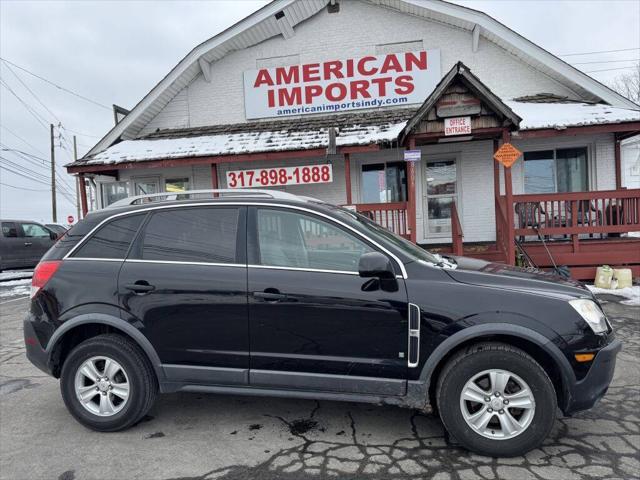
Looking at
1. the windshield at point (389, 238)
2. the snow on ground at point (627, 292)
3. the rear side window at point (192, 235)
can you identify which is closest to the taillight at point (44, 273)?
the rear side window at point (192, 235)

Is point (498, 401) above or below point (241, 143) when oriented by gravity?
below

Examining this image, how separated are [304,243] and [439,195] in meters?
8.85

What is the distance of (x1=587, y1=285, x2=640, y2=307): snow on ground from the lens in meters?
7.49

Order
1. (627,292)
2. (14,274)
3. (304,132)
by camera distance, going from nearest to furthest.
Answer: (627,292), (304,132), (14,274)

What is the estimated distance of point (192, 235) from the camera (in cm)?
351

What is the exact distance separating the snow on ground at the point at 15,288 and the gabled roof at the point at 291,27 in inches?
158

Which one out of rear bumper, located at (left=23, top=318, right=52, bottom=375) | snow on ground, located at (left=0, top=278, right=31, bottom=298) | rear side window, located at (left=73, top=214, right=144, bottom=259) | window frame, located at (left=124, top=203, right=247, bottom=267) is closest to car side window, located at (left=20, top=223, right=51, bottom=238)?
snow on ground, located at (left=0, top=278, right=31, bottom=298)

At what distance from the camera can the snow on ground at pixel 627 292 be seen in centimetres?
749

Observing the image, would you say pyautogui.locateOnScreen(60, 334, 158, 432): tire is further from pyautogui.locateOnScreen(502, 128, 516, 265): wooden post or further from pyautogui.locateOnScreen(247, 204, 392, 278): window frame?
pyautogui.locateOnScreen(502, 128, 516, 265): wooden post

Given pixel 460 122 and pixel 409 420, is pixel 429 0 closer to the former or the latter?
pixel 460 122

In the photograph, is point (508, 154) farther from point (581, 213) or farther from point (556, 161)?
point (556, 161)

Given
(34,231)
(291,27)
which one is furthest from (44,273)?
(34,231)

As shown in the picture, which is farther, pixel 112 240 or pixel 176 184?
pixel 176 184

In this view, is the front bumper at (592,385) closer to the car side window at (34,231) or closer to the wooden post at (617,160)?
the wooden post at (617,160)
